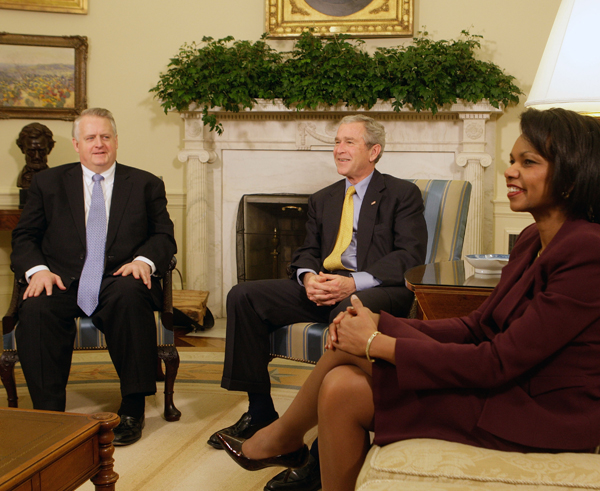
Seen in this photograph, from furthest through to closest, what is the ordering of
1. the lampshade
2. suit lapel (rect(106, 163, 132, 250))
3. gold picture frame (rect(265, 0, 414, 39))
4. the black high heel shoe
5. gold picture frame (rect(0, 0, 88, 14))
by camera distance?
gold picture frame (rect(0, 0, 88, 14)) → gold picture frame (rect(265, 0, 414, 39)) → suit lapel (rect(106, 163, 132, 250)) → the lampshade → the black high heel shoe

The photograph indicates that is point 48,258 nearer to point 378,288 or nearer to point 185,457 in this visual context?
point 185,457

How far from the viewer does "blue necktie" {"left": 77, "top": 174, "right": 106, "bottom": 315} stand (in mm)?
2578

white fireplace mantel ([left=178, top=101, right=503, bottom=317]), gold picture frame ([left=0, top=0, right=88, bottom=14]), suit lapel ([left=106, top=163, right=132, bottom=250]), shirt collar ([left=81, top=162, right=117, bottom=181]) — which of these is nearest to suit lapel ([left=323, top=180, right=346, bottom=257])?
suit lapel ([left=106, top=163, right=132, bottom=250])

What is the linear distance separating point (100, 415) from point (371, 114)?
11.3 ft

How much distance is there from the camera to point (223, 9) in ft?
15.7

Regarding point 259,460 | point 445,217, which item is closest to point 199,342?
point 445,217

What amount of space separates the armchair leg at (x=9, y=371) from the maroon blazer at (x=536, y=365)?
6.02 feet

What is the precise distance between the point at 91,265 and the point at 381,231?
131 centimetres

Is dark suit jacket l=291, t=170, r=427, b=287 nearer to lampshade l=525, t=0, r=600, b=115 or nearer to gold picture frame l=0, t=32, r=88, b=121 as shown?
lampshade l=525, t=0, r=600, b=115

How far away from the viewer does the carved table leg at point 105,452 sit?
1.54 m

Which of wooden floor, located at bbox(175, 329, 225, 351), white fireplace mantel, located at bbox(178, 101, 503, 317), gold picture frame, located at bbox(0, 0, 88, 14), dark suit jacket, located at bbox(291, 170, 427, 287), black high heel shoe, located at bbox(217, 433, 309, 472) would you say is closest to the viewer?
black high heel shoe, located at bbox(217, 433, 309, 472)

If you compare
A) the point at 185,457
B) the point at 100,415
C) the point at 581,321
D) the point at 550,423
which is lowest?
the point at 185,457

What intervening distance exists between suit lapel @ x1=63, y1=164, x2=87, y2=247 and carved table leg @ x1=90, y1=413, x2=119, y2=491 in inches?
51.9

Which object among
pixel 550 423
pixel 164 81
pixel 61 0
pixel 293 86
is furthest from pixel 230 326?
pixel 61 0
